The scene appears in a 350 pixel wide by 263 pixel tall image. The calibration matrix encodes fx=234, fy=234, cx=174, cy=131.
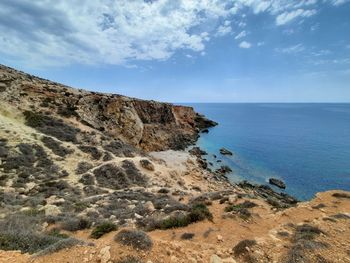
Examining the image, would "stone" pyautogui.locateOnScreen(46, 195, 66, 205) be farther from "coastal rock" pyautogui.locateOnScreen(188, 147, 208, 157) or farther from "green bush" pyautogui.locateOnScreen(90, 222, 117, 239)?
"coastal rock" pyautogui.locateOnScreen(188, 147, 208, 157)

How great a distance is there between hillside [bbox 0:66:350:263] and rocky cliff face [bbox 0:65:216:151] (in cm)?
27

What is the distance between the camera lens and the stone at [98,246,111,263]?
6629mm

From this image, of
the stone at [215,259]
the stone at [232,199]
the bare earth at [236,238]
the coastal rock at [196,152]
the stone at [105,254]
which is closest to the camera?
the stone at [105,254]

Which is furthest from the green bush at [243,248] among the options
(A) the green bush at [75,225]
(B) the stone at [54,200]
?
(B) the stone at [54,200]

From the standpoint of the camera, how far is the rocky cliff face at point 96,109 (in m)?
43.1

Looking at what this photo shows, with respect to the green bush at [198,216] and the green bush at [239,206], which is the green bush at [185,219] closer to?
the green bush at [198,216]

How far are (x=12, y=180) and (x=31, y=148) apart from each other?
27.8 ft

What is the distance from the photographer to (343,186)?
127ft

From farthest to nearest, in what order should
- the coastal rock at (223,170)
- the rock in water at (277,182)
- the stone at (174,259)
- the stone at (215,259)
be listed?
the coastal rock at (223,170) → the rock in water at (277,182) → the stone at (215,259) → the stone at (174,259)

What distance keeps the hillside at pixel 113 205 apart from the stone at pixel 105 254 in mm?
35

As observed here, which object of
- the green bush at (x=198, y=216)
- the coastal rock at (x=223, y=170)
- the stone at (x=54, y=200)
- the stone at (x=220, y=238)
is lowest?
the coastal rock at (x=223, y=170)

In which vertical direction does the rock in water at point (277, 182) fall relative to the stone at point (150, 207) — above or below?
below

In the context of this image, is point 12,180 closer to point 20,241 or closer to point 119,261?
point 20,241

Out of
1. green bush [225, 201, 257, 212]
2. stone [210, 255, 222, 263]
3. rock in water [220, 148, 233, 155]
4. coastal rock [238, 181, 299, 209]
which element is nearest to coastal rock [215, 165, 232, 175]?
coastal rock [238, 181, 299, 209]
